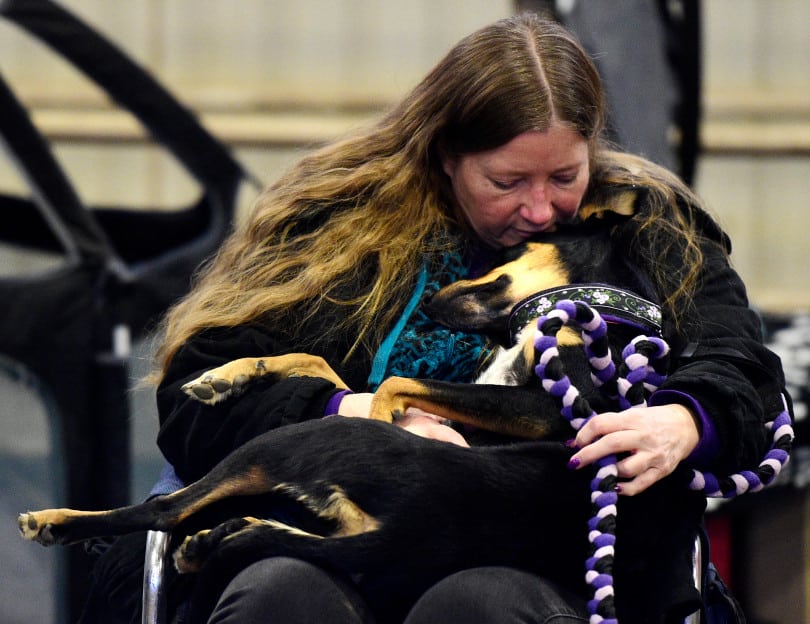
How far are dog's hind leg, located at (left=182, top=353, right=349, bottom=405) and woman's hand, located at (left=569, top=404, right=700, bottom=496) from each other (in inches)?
17.6

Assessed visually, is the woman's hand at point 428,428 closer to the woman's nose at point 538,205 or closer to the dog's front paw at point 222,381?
the dog's front paw at point 222,381

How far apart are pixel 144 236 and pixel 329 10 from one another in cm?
361

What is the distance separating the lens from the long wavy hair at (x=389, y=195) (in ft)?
6.58

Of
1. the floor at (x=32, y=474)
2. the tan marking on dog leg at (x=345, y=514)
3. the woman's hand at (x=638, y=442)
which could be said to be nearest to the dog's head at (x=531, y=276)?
the woman's hand at (x=638, y=442)

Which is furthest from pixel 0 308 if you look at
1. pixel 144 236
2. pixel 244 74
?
pixel 244 74

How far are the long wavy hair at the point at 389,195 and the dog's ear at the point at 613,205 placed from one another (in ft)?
0.29

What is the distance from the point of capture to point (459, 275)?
6.91ft

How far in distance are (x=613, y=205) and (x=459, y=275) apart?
0.95 feet

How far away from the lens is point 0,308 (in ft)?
10.8

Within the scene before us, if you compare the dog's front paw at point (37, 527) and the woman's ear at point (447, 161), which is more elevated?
the woman's ear at point (447, 161)

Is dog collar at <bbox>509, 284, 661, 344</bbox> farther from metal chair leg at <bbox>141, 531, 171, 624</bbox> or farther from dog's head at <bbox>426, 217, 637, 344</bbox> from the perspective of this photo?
metal chair leg at <bbox>141, 531, 171, 624</bbox>

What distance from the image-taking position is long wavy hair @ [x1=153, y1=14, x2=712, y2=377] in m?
2.01

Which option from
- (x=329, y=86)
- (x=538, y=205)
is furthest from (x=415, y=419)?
(x=329, y=86)

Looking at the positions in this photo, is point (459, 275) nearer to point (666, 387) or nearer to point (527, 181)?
point (527, 181)
